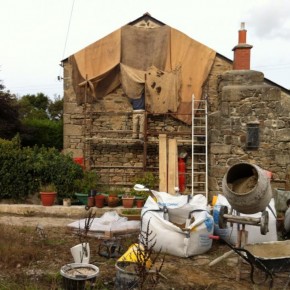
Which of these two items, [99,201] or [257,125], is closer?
[99,201]

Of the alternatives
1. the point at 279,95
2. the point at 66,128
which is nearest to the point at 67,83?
the point at 66,128

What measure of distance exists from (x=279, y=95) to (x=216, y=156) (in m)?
2.06

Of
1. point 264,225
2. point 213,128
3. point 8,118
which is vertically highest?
point 8,118

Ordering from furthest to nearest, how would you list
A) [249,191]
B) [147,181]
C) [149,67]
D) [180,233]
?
[149,67] → [147,181] → [180,233] → [249,191]

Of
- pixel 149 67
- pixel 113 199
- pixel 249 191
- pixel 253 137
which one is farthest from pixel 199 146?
pixel 249 191

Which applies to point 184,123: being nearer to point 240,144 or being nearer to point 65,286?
point 240,144

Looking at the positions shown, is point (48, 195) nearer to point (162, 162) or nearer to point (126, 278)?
point (162, 162)

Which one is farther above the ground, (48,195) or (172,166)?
(172,166)

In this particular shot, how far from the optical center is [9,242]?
16.6 ft

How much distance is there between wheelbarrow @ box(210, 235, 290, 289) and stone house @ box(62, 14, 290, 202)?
458 centimetres

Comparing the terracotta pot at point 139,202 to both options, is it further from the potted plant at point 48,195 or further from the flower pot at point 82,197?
the potted plant at point 48,195

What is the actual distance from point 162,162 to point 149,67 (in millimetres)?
2595

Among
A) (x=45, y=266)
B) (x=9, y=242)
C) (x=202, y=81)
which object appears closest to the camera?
(x=45, y=266)

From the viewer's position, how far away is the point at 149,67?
32.4 feet
